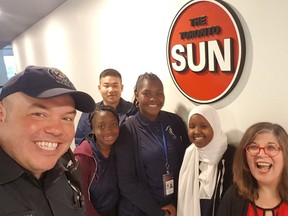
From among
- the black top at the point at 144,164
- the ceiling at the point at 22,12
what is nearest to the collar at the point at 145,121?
the black top at the point at 144,164

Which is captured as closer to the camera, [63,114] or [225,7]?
[63,114]

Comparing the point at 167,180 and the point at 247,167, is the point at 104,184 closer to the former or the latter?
the point at 167,180

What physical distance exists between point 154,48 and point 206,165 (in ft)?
3.54

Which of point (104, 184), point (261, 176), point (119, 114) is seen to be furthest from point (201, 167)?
point (119, 114)

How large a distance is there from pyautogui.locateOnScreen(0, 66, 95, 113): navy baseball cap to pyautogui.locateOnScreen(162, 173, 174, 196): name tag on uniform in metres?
1.01

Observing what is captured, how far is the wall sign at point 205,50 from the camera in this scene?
1583 millimetres

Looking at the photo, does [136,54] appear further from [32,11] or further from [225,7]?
[32,11]

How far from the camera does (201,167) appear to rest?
1.62 m

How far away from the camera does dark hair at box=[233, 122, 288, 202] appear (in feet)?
4.25

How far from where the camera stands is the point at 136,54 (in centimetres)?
244

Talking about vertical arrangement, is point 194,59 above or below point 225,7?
below

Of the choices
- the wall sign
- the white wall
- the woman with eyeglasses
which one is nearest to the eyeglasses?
the woman with eyeglasses

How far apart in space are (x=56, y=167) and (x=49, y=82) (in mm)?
340

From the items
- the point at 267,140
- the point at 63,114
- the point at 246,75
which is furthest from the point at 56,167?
the point at 246,75
